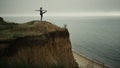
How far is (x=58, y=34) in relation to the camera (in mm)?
41031

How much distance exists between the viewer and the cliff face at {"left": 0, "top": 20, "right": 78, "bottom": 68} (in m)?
33.2

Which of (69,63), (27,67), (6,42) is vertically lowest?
(69,63)

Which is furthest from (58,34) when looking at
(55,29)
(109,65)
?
(109,65)

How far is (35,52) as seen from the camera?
35.9 meters

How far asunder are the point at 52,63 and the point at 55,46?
12.8 feet

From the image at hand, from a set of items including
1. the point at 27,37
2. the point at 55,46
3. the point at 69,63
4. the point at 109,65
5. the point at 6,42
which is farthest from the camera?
the point at 109,65

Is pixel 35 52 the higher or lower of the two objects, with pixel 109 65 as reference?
higher

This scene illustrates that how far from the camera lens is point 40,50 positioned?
36.7 m

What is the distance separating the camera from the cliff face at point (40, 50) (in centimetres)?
3319

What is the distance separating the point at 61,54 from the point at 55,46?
223cm

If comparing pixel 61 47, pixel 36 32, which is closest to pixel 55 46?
pixel 61 47

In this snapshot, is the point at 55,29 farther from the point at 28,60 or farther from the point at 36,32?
the point at 28,60

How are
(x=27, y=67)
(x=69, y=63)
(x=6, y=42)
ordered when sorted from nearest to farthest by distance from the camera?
(x=27, y=67)
(x=6, y=42)
(x=69, y=63)

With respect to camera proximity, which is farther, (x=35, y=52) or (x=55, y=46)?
(x=55, y=46)
